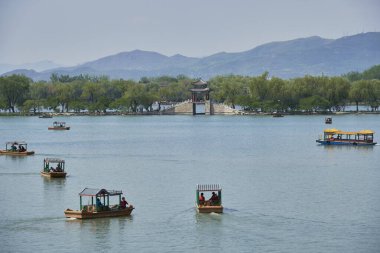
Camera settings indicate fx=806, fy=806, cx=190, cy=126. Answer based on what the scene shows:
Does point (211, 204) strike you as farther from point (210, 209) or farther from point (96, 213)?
point (96, 213)

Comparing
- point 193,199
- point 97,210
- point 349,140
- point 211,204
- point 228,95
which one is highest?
point 228,95

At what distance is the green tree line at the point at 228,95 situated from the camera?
147000mm

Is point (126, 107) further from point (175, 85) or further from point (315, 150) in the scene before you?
point (315, 150)

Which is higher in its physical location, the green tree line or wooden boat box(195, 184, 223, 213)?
the green tree line

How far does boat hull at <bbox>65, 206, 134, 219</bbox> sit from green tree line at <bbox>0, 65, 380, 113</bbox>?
112 meters

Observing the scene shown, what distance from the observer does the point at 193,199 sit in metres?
39.4

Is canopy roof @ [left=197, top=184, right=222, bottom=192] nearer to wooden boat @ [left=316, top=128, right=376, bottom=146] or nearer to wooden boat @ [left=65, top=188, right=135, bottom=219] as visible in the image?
wooden boat @ [left=65, top=188, right=135, bottom=219]

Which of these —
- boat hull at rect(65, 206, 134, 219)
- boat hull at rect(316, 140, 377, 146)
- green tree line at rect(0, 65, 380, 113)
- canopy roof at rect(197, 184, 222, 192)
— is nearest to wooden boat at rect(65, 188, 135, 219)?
boat hull at rect(65, 206, 134, 219)

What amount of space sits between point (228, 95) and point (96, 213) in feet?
419

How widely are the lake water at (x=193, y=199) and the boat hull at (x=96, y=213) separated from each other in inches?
12.6

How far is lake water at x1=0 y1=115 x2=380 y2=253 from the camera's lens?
31.0 metres

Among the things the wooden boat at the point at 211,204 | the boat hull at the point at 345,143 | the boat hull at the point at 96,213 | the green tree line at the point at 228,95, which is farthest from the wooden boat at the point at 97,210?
the green tree line at the point at 228,95

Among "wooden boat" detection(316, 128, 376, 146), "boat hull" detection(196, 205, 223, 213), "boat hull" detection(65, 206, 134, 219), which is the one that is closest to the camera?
"boat hull" detection(65, 206, 134, 219)

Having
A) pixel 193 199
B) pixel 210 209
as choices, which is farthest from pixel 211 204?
pixel 193 199
